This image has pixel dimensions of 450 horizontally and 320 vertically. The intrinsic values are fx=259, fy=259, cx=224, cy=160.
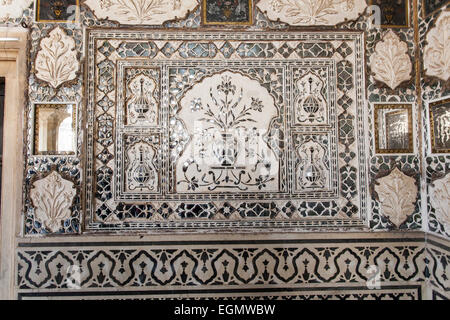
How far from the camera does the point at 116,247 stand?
1203 mm

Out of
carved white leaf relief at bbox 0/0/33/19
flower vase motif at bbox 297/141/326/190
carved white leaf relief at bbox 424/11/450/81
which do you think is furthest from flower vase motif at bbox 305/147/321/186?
carved white leaf relief at bbox 0/0/33/19

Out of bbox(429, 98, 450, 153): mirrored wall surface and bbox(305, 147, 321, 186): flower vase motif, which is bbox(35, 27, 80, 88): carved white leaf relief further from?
bbox(429, 98, 450, 153): mirrored wall surface

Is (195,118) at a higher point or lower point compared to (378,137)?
higher

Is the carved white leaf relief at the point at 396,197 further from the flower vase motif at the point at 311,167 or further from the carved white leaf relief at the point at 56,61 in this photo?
the carved white leaf relief at the point at 56,61

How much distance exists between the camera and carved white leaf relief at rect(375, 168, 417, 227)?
4.10ft

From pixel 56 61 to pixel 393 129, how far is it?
1.67m

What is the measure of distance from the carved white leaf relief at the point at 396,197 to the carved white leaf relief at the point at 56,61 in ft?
5.20

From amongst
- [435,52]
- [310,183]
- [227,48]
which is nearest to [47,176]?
[227,48]

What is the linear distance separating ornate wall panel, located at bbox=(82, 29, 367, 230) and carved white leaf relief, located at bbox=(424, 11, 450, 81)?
0.30 meters

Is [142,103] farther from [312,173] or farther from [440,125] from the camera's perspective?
[440,125]

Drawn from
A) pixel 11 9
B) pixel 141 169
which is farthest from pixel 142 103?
pixel 11 9

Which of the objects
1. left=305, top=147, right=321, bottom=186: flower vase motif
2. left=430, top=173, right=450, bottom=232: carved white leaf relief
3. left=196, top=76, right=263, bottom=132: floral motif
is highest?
left=196, top=76, right=263, bottom=132: floral motif

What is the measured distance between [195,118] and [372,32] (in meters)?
0.98
